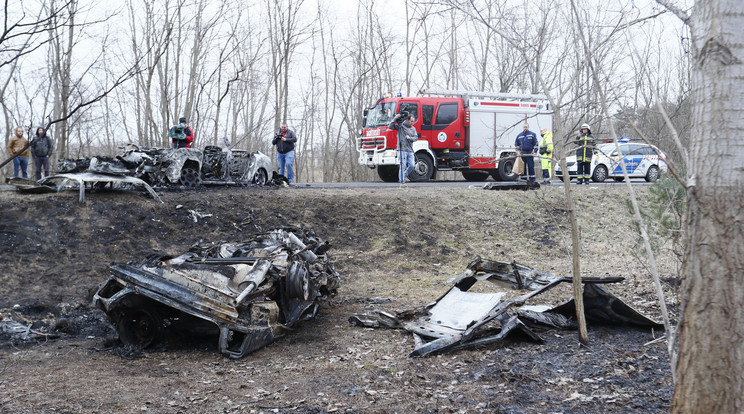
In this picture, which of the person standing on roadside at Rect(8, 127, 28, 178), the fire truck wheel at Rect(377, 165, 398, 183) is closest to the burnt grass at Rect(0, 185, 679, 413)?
the person standing on roadside at Rect(8, 127, 28, 178)

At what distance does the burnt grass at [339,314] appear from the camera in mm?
4637

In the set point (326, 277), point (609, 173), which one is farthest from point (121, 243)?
point (609, 173)

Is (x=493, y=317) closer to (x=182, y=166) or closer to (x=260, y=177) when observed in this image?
(x=182, y=166)

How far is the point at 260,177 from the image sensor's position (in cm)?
1585

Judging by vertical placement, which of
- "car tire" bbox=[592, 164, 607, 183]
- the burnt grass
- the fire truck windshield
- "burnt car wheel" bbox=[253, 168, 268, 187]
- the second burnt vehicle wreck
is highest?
the fire truck windshield

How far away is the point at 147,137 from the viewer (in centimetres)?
2928

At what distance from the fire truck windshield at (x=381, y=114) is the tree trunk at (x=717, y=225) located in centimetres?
1663

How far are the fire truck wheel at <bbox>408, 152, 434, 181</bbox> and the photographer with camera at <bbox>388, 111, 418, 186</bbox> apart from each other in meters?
1.48

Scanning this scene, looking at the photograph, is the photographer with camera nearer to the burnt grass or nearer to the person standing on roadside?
the burnt grass

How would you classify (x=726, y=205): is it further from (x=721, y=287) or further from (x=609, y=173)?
(x=609, y=173)

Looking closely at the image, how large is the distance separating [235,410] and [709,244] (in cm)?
344

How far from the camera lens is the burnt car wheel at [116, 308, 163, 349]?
643 centimetres

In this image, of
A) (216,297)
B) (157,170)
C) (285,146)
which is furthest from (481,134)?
(216,297)

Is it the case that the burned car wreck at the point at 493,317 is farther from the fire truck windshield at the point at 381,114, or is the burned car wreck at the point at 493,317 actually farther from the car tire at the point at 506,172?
the car tire at the point at 506,172
